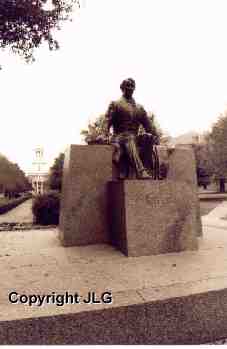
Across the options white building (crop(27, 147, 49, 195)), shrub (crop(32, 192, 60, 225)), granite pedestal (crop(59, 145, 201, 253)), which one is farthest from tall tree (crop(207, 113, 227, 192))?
white building (crop(27, 147, 49, 195))

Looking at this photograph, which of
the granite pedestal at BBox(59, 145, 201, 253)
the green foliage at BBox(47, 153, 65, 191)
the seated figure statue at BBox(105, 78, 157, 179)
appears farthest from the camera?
the green foliage at BBox(47, 153, 65, 191)

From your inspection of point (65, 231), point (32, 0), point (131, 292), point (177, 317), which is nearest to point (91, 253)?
point (65, 231)

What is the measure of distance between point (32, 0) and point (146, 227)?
6.45 meters

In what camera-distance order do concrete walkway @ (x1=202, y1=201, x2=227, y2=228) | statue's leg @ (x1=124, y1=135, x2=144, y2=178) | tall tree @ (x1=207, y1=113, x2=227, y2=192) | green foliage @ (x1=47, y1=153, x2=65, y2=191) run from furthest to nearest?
tall tree @ (x1=207, y1=113, x2=227, y2=192), green foliage @ (x1=47, y1=153, x2=65, y2=191), concrete walkway @ (x1=202, y1=201, x2=227, y2=228), statue's leg @ (x1=124, y1=135, x2=144, y2=178)

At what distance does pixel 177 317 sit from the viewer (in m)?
3.30

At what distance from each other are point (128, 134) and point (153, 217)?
1837 mm

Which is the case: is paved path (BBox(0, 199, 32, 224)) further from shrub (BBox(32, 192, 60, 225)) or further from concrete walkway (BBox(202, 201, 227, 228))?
concrete walkway (BBox(202, 201, 227, 228))

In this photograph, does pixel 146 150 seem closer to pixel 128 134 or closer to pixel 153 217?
pixel 128 134

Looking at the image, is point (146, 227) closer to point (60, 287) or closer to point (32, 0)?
point (60, 287)

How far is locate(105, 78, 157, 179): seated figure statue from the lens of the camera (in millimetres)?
6367

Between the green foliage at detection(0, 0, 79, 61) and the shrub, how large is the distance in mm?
6055

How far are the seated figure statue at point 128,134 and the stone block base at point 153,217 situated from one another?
A: 2.93 ft

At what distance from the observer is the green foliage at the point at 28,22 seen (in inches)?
331

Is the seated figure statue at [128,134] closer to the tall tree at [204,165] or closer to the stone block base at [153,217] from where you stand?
the stone block base at [153,217]
